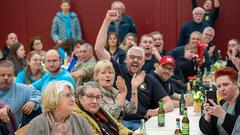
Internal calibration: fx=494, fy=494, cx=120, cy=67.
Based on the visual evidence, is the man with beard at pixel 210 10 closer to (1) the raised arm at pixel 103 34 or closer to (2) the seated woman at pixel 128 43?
(2) the seated woman at pixel 128 43

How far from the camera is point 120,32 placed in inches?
394

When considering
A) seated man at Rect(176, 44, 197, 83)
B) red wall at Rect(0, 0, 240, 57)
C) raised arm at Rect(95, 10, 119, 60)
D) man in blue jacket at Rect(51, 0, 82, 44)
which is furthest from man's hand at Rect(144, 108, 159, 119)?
man in blue jacket at Rect(51, 0, 82, 44)

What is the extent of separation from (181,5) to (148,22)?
0.85 m

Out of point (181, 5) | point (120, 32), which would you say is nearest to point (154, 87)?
point (120, 32)

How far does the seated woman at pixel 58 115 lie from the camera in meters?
3.38

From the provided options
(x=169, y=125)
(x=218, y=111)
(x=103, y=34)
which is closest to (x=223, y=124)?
(x=218, y=111)

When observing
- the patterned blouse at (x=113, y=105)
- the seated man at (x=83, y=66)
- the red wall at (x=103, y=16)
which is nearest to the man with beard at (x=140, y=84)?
the patterned blouse at (x=113, y=105)

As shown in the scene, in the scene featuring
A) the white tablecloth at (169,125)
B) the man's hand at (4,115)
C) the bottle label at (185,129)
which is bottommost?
the white tablecloth at (169,125)

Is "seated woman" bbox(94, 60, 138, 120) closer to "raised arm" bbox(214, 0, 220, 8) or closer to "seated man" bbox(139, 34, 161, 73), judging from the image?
"seated man" bbox(139, 34, 161, 73)

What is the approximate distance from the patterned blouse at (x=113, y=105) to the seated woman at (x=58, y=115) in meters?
0.90

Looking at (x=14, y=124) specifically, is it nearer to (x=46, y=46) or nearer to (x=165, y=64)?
(x=165, y=64)

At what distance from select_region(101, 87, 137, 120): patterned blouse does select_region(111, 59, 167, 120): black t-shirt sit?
→ 250 mm

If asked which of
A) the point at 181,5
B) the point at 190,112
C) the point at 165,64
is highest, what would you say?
the point at 181,5

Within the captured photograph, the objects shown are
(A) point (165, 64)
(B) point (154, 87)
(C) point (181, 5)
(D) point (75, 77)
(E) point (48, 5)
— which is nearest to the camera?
(B) point (154, 87)
